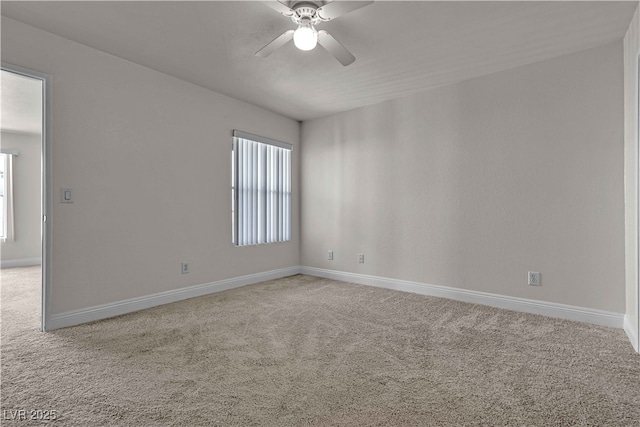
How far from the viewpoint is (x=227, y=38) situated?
9.07 ft

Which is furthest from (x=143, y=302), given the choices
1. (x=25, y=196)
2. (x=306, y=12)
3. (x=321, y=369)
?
(x=25, y=196)

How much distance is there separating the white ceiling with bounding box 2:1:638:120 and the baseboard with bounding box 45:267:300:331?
236 centimetres

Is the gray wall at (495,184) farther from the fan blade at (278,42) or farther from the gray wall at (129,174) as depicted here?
the fan blade at (278,42)

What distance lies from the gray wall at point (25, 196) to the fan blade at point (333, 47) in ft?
21.8

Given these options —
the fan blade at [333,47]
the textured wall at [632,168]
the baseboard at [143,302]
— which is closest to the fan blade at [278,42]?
the fan blade at [333,47]

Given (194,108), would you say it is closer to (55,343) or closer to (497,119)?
(55,343)

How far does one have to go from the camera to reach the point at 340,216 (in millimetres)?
4820

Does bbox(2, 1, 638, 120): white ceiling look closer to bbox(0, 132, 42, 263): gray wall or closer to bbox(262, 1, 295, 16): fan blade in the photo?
bbox(262, 1, 295, 16): fan blade

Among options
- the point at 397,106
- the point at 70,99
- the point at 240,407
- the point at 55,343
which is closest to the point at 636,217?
the point at 397,106

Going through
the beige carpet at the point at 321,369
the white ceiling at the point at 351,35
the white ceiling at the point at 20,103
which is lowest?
the beige carpet at the point at 321,369

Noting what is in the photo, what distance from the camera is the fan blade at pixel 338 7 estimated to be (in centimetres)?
200

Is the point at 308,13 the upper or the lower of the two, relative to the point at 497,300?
upper

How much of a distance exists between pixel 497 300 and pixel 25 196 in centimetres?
802

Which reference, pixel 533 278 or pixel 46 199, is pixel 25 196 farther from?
pixel 533 278
